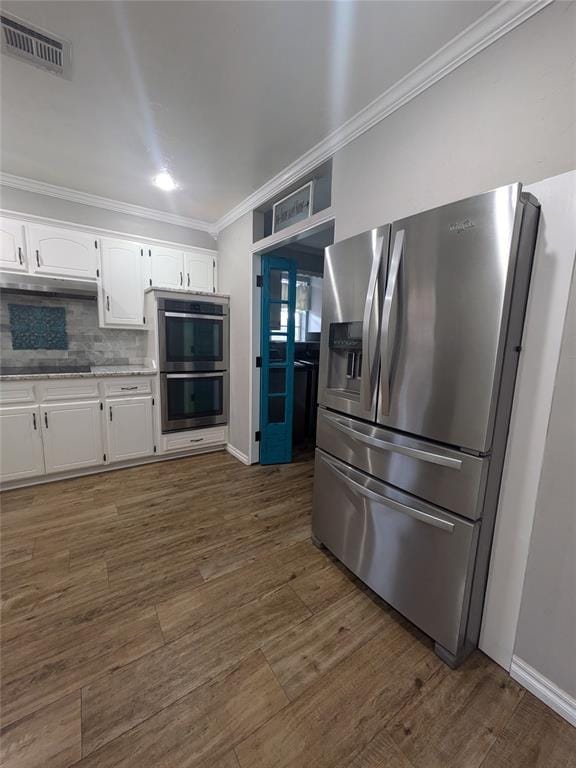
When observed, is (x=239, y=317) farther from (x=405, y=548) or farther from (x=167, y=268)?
(x=405, y=548)

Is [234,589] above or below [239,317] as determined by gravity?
below

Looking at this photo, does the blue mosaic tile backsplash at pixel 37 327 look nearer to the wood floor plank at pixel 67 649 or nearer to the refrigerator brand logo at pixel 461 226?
the wood floor plank at pixel 67 649

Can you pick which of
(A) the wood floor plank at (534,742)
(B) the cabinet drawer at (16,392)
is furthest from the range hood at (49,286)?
(A) the wood floor plank at (534,742)

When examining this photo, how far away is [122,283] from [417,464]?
322 centimetres

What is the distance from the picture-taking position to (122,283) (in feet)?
10.4

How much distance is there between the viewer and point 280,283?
3191 mm

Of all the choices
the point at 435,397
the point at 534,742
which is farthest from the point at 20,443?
the point at 534,742

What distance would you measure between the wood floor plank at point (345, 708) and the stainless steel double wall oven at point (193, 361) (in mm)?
2567

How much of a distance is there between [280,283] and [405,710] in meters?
3.09

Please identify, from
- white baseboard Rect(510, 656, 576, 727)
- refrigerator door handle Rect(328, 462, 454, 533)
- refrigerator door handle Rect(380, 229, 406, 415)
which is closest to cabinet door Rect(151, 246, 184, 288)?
refrigerator door handle Rect(380, 229, 406, 415)

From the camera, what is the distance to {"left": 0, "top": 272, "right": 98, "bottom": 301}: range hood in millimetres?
2676

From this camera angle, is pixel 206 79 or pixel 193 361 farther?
pixel 193 361

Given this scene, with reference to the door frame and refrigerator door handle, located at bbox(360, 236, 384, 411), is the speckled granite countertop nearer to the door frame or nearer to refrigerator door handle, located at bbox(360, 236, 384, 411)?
the door frame

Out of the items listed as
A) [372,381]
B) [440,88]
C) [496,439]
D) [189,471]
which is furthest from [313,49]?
[189,471]
